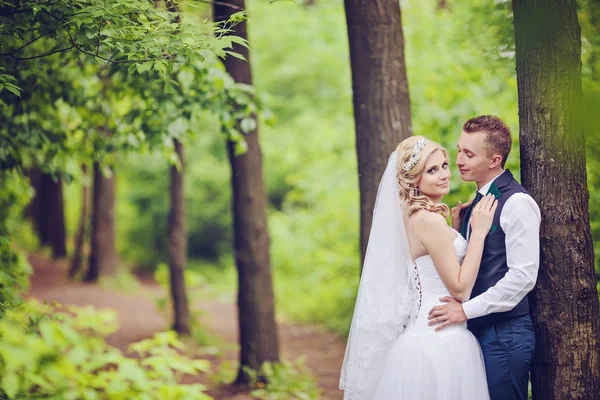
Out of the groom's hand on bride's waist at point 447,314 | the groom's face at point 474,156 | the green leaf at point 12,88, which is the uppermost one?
the green leaf at point 12,88

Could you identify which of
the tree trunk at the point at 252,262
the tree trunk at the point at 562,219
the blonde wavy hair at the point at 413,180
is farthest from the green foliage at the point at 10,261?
the tree trunk at the point at 562,219

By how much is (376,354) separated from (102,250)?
40.0ft

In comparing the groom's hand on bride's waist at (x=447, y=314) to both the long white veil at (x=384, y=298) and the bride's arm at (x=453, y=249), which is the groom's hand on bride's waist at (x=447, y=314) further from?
the long white veil at (x=384, y=298)

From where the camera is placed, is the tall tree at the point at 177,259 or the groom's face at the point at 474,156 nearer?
the groom's face at the point at 474,156

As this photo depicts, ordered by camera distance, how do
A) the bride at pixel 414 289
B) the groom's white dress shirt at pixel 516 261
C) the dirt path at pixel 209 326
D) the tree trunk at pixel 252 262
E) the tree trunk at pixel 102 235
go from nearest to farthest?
the groom's white dress shirt at pixel 516 261 → the bride at pixel 414 289 → the tree trunk at pixel 252 262 → the dirt path at pixel 209 326 → the tree trunk at pixel 102 235

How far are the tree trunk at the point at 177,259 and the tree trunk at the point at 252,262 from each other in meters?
2.95

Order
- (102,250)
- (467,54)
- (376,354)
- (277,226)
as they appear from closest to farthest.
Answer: (376,354) < (467,54) < (102,250) < (277,226)

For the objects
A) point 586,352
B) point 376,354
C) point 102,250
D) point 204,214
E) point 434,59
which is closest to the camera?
point 586,352

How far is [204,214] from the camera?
19.5 meters

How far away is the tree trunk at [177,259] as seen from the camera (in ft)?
32.2

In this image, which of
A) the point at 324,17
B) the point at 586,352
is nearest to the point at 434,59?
the point at 324,17

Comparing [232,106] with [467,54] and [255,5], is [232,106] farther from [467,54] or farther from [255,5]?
[255,5]

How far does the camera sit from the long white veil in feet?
12.7

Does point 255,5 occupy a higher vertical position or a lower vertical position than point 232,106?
higher
